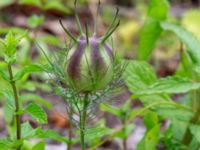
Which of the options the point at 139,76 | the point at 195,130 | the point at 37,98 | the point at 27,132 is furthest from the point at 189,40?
the point at 27,132

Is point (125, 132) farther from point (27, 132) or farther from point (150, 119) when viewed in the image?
point (27, 132)

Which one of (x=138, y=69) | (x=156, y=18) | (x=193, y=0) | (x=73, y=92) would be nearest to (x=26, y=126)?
(x=73, y=92)

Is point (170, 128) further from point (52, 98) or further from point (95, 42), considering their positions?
point (52, 98)

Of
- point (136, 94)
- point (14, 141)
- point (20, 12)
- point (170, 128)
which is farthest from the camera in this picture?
point (20, 12)

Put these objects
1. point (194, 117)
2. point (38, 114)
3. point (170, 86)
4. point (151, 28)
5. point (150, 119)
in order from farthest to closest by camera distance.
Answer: point (151, 28)
point (150, 119)
point (194, 117)
point (170, 86)
point (38, 114)

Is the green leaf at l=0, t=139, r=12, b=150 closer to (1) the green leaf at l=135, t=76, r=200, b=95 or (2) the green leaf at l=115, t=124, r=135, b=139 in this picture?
(1) the green leaf at l=135, t=76, r=200, b=95

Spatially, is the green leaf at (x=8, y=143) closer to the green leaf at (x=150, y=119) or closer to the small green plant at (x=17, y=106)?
the small green plant at (x=17, y=106)

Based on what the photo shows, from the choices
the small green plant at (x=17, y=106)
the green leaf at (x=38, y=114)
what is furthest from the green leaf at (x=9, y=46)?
the green leaf at (x=38, y=114)
